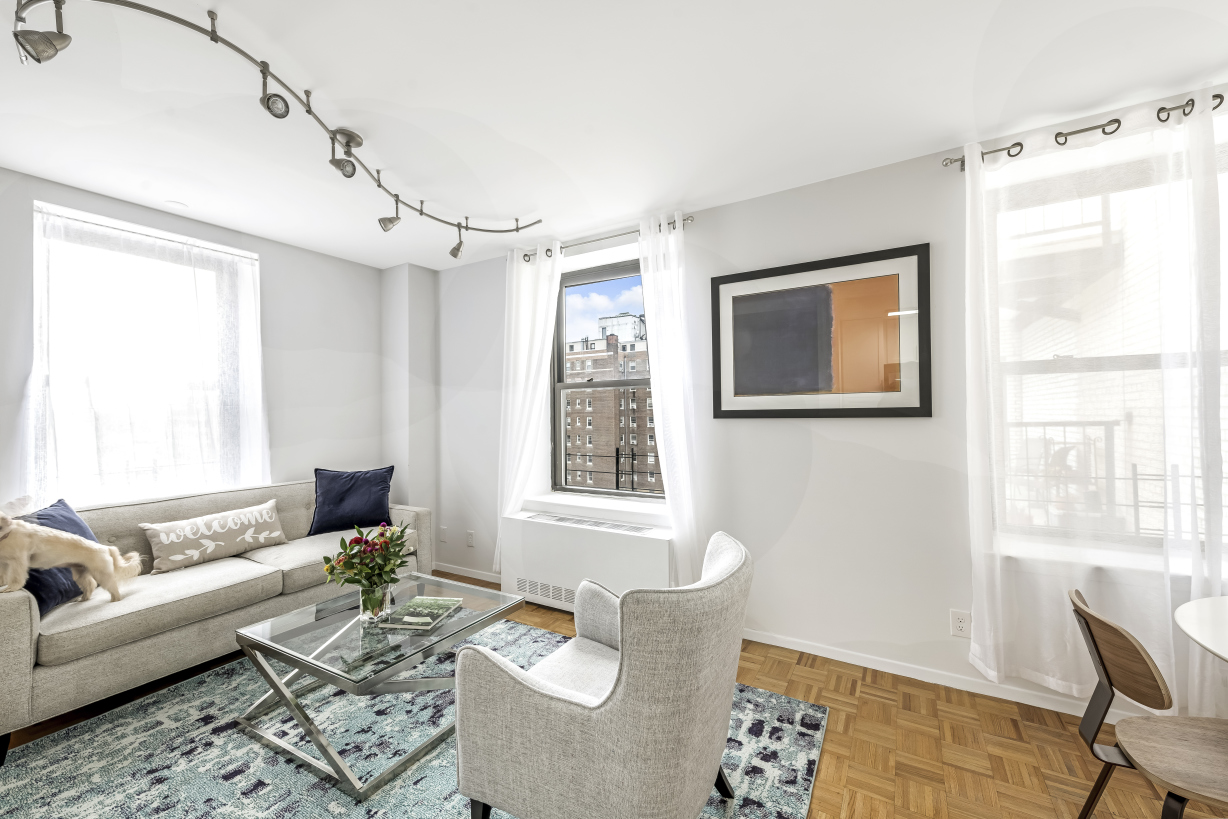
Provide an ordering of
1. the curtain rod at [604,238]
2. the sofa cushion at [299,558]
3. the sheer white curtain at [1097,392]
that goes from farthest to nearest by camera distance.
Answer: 1. the curtain rod at [604,238]
2. the sofa cushion at [299,558]
3. the sheer white curtain at [1097,392]

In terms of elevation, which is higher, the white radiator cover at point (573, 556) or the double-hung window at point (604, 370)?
the double-hung window at point (604, 370)

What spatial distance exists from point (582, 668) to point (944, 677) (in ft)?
6.10

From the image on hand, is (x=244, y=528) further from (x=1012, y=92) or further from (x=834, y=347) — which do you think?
(x=1012, y=92)

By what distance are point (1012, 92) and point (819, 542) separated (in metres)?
2.13

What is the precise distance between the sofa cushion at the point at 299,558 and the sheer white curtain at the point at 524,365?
0.90m

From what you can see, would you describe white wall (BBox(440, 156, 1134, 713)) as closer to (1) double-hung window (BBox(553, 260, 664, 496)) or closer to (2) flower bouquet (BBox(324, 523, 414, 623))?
(1) double-hung window (BBox(553, 260, 664, 496))

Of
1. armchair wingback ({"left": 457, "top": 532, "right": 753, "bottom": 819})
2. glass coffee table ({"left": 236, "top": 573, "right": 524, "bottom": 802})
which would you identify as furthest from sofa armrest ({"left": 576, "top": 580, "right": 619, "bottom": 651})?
armchair wingback ({"left": 457, "top": 532, "right": 753, "bottom": 819})

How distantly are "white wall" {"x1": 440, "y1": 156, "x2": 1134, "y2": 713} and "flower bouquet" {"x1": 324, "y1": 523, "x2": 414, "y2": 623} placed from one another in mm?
1700

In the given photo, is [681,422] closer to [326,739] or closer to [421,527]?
[421,527]

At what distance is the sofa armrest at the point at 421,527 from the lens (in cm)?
361

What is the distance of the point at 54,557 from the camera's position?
221cm

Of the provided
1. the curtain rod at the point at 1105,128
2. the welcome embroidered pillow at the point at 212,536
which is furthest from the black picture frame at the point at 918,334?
the welcome embroidered pillow at the point at 212,536

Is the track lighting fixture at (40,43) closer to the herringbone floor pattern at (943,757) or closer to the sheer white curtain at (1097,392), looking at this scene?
the herringbone floor pattern at (943,757)

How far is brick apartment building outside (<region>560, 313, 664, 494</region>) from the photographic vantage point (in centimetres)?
368
